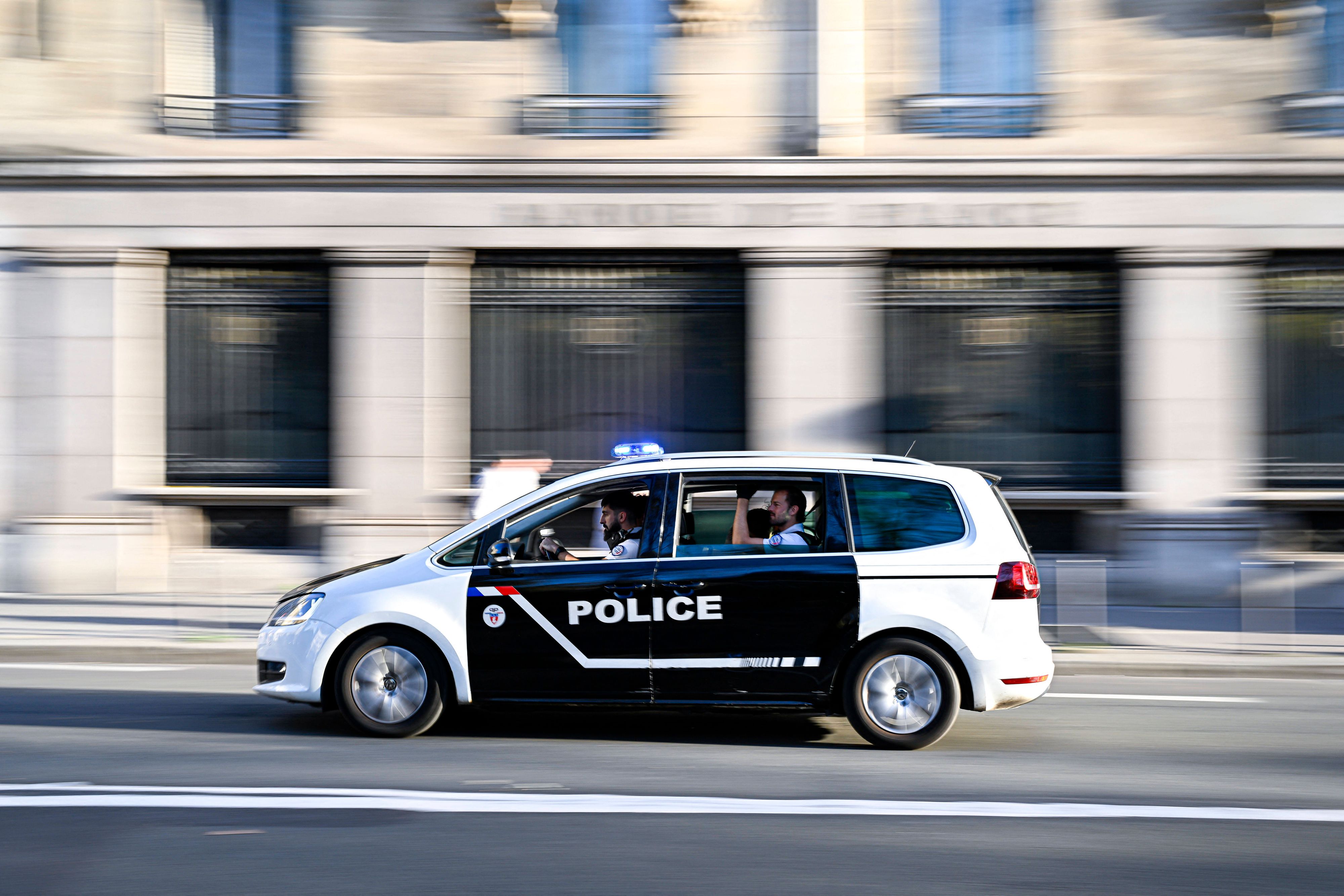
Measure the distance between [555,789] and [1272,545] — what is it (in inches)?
417

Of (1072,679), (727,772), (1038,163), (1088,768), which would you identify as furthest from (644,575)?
(1038,163)

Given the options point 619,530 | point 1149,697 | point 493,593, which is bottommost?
point 1149,697

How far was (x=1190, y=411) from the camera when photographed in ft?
44.6

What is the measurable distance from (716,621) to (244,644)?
519 cm

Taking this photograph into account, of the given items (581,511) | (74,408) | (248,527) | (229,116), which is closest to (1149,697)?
(581,511)

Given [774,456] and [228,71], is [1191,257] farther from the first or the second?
[228,71]

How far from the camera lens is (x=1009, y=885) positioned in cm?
439

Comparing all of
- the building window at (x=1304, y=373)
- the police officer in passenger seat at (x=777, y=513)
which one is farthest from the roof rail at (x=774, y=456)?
the building window at (x=1304, y=373)

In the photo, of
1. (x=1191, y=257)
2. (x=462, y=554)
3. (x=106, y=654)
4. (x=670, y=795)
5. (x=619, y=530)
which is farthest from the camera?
(x=1191, y=257)

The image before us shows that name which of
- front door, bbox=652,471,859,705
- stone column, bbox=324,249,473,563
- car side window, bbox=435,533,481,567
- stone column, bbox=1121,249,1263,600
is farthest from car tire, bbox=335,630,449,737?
stone column, bbox=1121,249,1263,600

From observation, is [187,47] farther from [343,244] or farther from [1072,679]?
[1072,679]

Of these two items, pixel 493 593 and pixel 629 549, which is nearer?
pixel 493 593

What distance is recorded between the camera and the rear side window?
660 centimetres

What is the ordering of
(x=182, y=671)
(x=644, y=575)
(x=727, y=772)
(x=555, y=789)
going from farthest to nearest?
(x=182, y=671)
(x=644, y=575)
(x=727, y=772)
(x=555, y=789)
